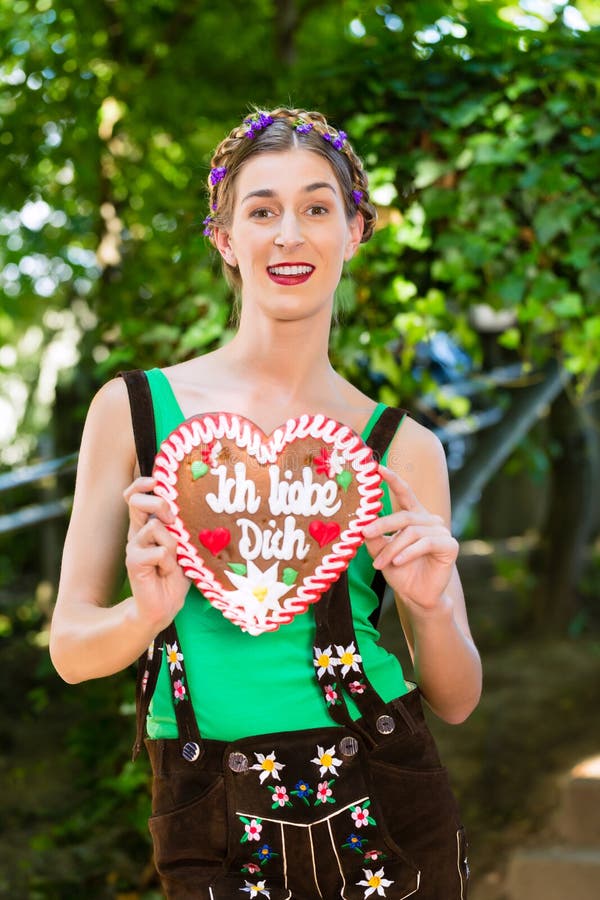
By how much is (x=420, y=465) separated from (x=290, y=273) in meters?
0.35

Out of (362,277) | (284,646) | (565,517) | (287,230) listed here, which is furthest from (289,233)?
(565,517)

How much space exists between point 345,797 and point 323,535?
36 centimetres

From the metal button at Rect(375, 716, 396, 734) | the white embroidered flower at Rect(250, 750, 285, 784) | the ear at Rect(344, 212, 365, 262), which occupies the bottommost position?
the white embroidered flower at Rect(250, 750, 285, 784)

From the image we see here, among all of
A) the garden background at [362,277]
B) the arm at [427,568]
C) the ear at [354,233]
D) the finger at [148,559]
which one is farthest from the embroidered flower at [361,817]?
the garden background at [362,277]

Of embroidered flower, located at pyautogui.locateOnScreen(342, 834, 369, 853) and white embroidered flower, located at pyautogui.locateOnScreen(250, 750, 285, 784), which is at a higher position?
white embroidered flower, located at pyautogui.locateOnScreen(250, 750, 285, 784)

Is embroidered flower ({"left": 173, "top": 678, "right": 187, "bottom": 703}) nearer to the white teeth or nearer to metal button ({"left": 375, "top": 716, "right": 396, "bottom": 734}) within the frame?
metal button ({"left": 375, "top": 716, "right": 396, "bottom": 734})

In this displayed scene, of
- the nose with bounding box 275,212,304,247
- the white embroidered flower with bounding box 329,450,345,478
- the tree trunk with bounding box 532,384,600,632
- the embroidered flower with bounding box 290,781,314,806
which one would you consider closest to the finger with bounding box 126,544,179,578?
the white embroidered flower with bounding box 329,450,345,478

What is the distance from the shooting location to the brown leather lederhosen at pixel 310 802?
1467 mm

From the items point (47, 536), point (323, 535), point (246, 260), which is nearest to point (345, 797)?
point (323, 535)

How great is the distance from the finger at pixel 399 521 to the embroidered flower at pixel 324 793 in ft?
1.15

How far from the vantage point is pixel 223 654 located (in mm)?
1500

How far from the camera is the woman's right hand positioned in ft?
4.40

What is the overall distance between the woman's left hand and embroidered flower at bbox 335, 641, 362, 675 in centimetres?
11

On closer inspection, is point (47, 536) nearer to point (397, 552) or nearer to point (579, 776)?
point (579, 776)
